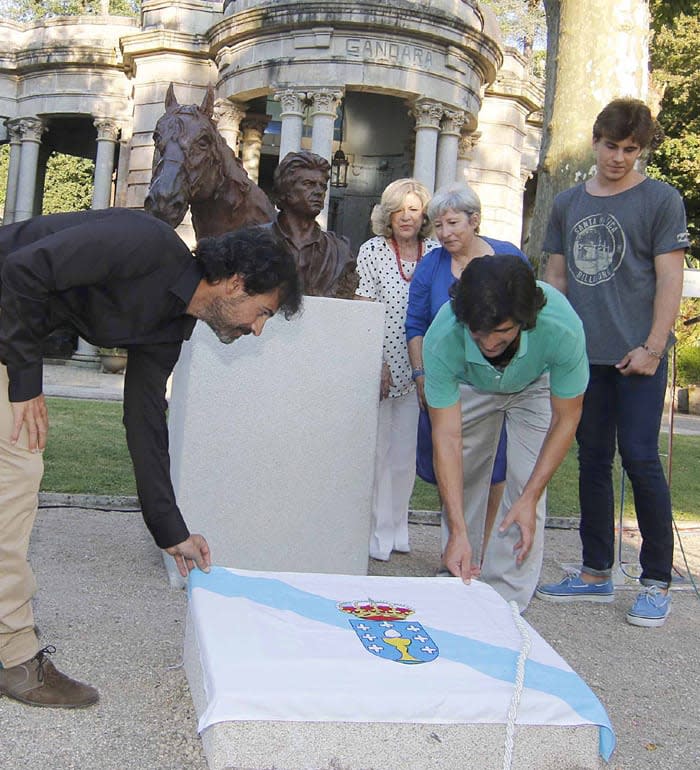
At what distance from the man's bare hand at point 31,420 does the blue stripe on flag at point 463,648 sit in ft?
2.41

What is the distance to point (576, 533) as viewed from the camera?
7.00 meters

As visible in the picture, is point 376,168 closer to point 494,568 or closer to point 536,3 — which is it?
point 536,3

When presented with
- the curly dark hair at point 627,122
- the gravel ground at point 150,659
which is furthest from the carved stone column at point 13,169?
the curly dark hair at point 627,122

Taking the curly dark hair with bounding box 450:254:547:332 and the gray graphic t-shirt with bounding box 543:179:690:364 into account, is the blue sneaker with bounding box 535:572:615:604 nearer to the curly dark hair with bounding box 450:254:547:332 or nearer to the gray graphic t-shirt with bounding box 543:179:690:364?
the gray graphic t-shirt with bounding box 543:179:690:364

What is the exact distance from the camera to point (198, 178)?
4684 mm

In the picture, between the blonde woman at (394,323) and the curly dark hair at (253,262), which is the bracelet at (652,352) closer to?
the blonde woman at (394,323)

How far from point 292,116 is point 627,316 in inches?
508

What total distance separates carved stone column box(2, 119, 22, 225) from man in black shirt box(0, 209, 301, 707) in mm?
21184

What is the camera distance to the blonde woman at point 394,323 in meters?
5.47

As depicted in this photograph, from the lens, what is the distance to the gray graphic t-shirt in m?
4.52

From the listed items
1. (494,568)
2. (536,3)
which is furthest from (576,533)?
(536,3)

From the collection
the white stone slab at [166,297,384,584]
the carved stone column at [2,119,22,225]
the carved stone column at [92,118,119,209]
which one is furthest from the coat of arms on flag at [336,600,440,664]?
the carved stone column at [2,119,22,225]

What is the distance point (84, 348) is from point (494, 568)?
673 inches

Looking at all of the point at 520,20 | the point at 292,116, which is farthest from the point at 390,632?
the point at 520,20
